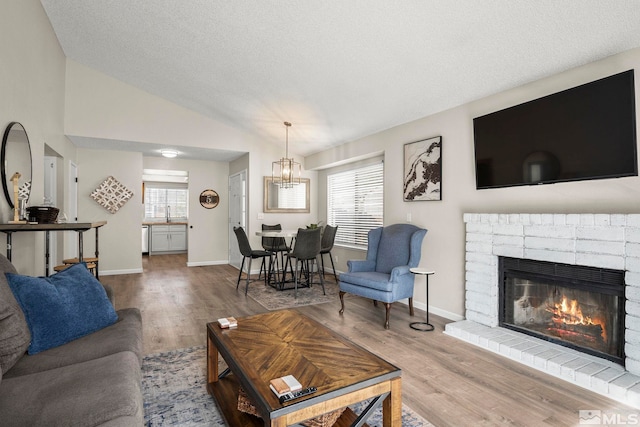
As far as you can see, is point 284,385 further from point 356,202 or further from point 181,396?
point 356,202

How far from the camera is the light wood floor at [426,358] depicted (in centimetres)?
206

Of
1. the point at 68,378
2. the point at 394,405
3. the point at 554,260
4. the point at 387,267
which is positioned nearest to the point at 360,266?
the point at 387,267

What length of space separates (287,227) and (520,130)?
4.67 m

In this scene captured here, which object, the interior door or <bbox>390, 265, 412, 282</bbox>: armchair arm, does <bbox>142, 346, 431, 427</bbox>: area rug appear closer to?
<bbox>390, 265, 412, 282</bbox>: armchair arm

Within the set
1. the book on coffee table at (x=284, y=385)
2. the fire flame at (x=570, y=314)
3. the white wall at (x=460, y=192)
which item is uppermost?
the white wall at (x=460, y=192)

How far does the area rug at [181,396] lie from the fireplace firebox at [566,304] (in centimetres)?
169

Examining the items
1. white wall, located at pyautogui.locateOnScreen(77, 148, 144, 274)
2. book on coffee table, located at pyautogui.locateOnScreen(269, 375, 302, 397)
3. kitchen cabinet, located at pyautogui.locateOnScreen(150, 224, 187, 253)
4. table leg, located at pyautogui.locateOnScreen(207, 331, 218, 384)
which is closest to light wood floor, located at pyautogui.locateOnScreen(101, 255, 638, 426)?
table leg, located at pyautogui.locateOnScreen(207, 331, 218, 384)

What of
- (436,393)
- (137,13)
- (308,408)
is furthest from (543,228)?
(137,13)

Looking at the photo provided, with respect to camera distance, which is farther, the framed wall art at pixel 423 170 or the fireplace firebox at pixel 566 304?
the framed wall art at pixel 423 170

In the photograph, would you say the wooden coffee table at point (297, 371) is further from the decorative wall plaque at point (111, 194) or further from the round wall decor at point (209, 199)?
the round wall decor at point (209, 199)

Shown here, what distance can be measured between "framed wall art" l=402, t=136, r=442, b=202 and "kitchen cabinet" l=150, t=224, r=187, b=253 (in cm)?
771

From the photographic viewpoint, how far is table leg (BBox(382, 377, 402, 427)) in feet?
5.34

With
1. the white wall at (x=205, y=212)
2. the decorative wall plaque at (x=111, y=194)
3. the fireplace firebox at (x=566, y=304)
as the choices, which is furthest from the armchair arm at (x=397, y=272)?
the decorative wall plaque at (x=111, y=194)

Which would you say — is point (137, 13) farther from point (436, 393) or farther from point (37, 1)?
point (436, 393)
